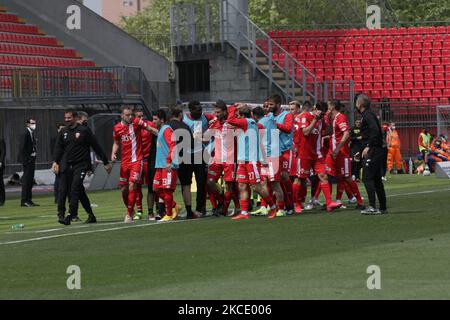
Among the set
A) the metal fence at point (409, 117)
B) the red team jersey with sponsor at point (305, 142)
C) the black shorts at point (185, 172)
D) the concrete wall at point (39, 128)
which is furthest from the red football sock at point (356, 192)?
the metal fence at point (409, 117)

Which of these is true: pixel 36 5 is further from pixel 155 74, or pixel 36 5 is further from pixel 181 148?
pixel 181 148

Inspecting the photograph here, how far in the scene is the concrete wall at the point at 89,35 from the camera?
50062mm

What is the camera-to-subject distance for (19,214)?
89.0ft

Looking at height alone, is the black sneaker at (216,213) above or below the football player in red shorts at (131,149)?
below

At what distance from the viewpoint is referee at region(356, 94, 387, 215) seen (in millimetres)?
20984

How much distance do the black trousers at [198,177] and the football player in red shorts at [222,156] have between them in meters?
0.13

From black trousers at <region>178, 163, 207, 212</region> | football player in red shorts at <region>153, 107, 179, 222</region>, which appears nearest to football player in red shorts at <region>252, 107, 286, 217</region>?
black trousers at <region>178, 163, 207, 212</region>

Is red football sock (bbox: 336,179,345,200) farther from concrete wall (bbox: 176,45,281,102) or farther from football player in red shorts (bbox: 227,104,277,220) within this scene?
concrete wall (bbox: 176,45,281,102)

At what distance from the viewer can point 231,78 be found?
4659 centimetres

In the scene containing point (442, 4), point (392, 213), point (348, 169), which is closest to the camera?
point (392, 213)

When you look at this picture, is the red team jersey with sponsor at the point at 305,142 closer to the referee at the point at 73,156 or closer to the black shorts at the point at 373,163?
the black shorts at the point at 373,163

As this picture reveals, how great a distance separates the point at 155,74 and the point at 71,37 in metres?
3.97

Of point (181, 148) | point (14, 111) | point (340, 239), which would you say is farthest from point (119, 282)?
point (14, 111)
